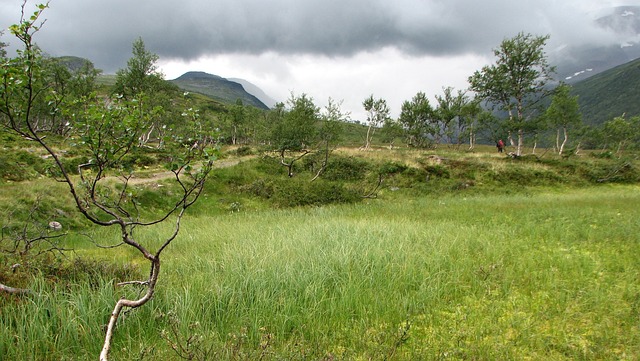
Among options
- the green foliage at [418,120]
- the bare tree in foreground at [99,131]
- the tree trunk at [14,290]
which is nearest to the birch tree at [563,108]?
the green foliage at [418,120]

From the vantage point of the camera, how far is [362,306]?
4.63 meters

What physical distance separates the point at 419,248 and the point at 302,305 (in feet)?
13.1

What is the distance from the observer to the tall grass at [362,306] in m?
3.57

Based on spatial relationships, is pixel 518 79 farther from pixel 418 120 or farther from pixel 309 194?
pixel 309 194

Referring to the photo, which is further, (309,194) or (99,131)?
(309,194)

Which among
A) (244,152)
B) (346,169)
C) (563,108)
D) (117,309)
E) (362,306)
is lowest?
(362,306)

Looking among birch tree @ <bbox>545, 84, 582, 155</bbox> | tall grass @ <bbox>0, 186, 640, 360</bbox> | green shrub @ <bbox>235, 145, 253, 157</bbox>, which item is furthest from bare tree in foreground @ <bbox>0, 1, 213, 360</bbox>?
birch tree @ <bbox>545, 84, 582, 155</bbox>

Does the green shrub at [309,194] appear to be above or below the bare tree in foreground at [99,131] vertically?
below

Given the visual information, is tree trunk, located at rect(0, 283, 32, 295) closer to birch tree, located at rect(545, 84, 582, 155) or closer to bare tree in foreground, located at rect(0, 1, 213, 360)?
bare tree in foreground, located at rect(0, 1, 213, 360)

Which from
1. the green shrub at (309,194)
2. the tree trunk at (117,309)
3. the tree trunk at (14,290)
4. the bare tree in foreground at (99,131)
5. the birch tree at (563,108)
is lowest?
the green shrub at (309,194)

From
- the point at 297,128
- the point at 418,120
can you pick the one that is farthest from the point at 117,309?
the point at 418,120

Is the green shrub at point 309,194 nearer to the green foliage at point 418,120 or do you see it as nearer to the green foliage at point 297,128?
the green foliage at point 297,128

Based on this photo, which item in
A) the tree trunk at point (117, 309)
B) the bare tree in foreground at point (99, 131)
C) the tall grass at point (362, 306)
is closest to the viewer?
the tree trunk at point (117, 309)

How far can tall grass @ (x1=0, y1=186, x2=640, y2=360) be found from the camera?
3.57 m
